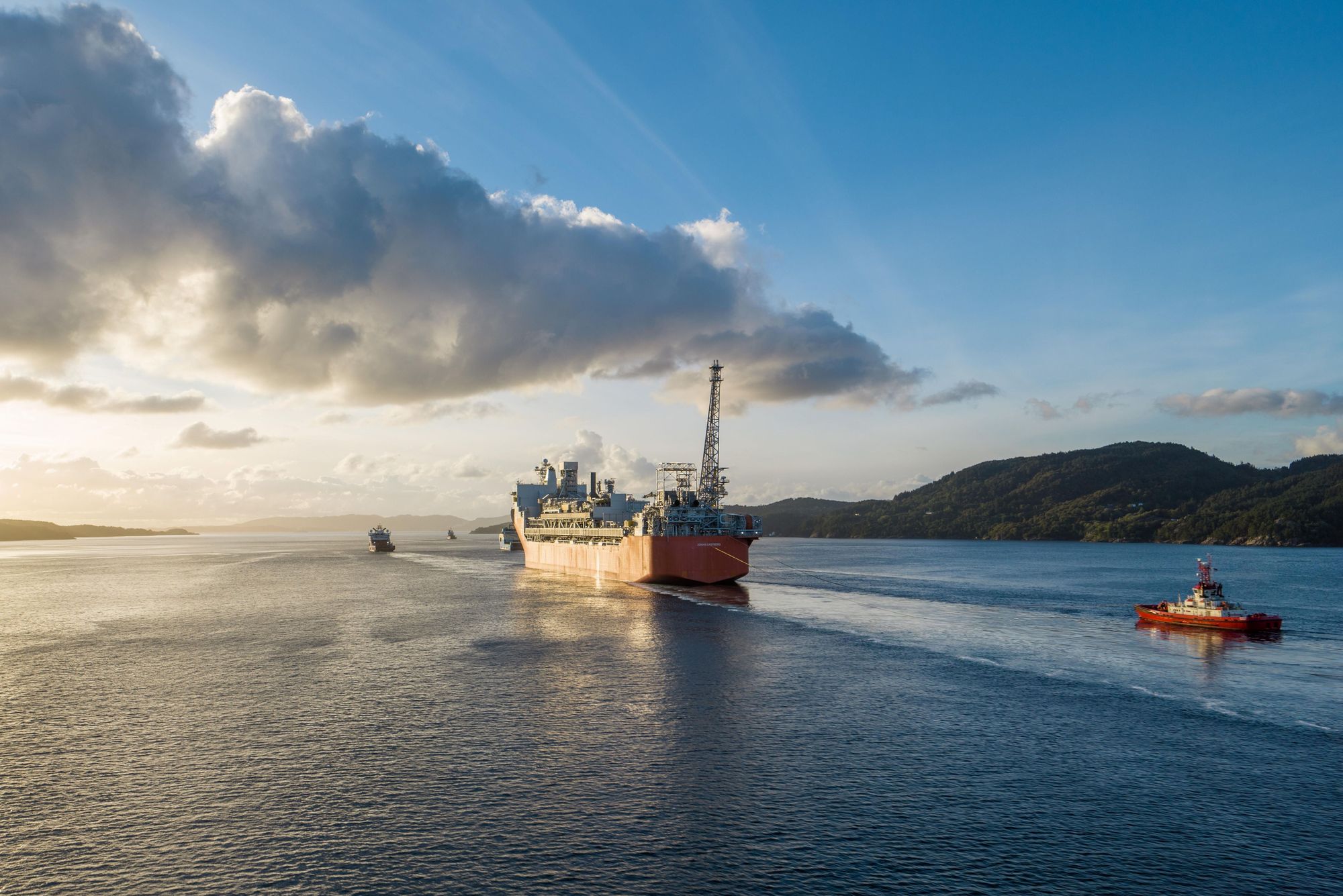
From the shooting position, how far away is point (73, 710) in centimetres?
4128

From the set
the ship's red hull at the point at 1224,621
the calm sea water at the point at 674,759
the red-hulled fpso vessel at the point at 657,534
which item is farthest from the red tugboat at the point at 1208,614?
the red-hulled fpso vessel at the point at 657,534

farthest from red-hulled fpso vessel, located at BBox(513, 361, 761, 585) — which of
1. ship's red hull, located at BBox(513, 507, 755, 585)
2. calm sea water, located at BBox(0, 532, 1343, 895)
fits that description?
calm sea water, located at BBox(0, 532, 1343, 895)

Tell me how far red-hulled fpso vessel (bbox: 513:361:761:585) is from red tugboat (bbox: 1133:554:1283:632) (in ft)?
163

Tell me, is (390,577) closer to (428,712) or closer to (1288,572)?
(428,712)

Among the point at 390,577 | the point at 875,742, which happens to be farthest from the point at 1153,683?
the point at 390,577

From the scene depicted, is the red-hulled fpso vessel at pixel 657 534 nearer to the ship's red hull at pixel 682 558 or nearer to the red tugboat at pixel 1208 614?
the ship's red hull at pixel 682 558

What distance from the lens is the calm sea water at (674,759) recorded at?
23.1m

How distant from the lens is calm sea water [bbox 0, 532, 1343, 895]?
75.8 ft

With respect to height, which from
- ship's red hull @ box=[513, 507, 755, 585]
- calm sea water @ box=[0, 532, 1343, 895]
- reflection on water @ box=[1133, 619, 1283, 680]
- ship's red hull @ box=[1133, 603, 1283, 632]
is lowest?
calm sea water @ box=[0, 532, 1343, 895]

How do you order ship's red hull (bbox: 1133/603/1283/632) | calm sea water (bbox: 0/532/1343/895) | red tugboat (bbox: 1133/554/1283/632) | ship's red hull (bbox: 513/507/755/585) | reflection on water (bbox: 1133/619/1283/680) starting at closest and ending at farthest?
calm sea water (bbox: 0/532/1343/895)
reflection on water (bbox: 1133/619/1283/680)
ship's red hull (bbox: 1133/603/1283/632)
red tugboat (bbox: 1133/554/1283/632)
ship's red hull (bbox: 513/507/755/585)

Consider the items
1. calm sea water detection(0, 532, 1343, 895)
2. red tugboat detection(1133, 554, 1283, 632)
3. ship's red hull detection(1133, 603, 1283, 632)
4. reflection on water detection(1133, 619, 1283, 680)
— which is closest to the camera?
calm sea water detection(0, 532, 1343, 895)

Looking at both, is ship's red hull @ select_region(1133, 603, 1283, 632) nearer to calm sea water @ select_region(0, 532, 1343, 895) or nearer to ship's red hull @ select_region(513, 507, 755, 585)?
calm sea water @ select_region(0, 532, 1343, 895)

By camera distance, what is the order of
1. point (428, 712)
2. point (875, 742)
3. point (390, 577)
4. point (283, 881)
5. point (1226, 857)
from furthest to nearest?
1. point (390, 577)
2. point (428, 712)
3. point (875, 742)
4. point (1226, 857)
5. point (283, 881)

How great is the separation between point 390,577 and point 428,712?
10448 cm
